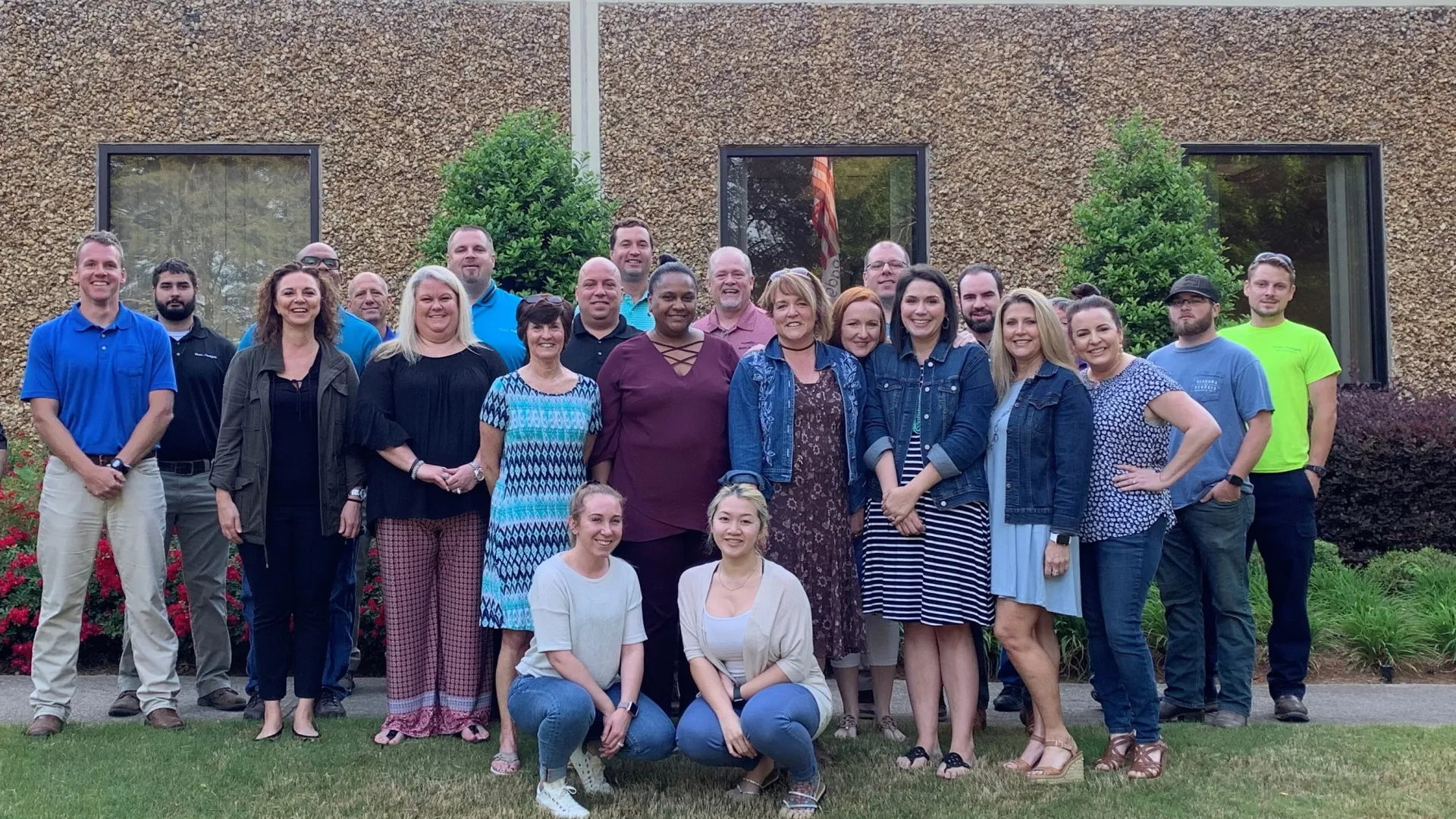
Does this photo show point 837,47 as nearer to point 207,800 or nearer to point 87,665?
point 87,665

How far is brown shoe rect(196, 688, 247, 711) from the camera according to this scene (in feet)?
20.3

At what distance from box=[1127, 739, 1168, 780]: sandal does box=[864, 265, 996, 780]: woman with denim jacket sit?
2.07 ft

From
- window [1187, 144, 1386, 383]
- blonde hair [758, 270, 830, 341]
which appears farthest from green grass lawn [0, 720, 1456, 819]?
window [1187, 144, 1386, 383]

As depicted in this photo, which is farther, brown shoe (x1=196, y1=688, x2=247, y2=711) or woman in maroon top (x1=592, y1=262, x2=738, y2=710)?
brown shoe (x1=196, y1=688, x2=247, y2=711)

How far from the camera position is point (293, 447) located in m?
5.56

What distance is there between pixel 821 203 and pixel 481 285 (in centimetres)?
Result: 498

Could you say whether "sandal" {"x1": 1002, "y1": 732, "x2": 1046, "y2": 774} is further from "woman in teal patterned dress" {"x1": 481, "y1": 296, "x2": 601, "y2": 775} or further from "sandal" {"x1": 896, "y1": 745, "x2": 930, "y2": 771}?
"woman in teal patterned dress" {"x1": 481, "y1": 296, "x2": 601, "y2": 775}

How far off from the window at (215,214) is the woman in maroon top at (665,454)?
643cm

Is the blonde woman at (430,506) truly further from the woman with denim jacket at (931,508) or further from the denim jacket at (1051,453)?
the denim jacket at (1051,453)

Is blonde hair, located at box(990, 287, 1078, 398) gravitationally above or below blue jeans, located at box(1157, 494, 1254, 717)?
above

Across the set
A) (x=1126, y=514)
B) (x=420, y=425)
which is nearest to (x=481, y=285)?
(x=420, y=425)

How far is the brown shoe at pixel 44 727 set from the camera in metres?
5.53

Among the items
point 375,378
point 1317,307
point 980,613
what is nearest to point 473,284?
point 375,378

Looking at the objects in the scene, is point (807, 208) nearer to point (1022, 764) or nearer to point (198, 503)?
point (198, 503)
